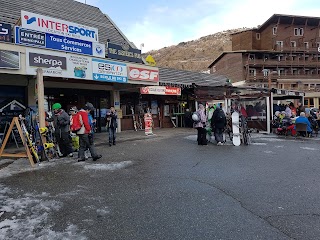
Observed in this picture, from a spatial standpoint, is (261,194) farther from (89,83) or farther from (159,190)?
(89,83)

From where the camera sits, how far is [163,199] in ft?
15.9

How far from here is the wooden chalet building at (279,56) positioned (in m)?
56.2

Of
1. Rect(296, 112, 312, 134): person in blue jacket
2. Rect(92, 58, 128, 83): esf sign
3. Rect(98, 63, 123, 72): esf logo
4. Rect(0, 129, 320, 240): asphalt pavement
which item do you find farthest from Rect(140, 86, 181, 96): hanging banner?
Rect(0, 129, 320, 240): asphalt pavement

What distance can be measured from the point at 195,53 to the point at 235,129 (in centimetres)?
9457

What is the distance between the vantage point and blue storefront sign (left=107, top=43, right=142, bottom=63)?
43.7 feet

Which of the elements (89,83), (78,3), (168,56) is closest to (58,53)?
(89,83)

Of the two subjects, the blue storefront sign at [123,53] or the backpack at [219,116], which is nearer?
the backpack at [219,116]

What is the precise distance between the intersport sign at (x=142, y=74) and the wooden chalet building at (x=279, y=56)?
43.5 meters

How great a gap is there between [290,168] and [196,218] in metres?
4.23

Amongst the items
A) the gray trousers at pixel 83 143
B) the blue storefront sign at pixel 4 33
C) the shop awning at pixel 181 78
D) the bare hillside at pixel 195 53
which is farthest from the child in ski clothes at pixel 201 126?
the bare hillside at pixel 195 53

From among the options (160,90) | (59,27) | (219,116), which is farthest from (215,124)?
(160,90)

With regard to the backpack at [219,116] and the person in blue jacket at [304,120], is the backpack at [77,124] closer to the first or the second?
the backpack at [219,116]

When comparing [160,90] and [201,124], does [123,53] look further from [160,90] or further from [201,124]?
[160,90]

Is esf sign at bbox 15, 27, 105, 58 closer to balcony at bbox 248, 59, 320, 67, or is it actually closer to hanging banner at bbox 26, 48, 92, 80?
hanging banner at bbox 26, 48, 92, 80
